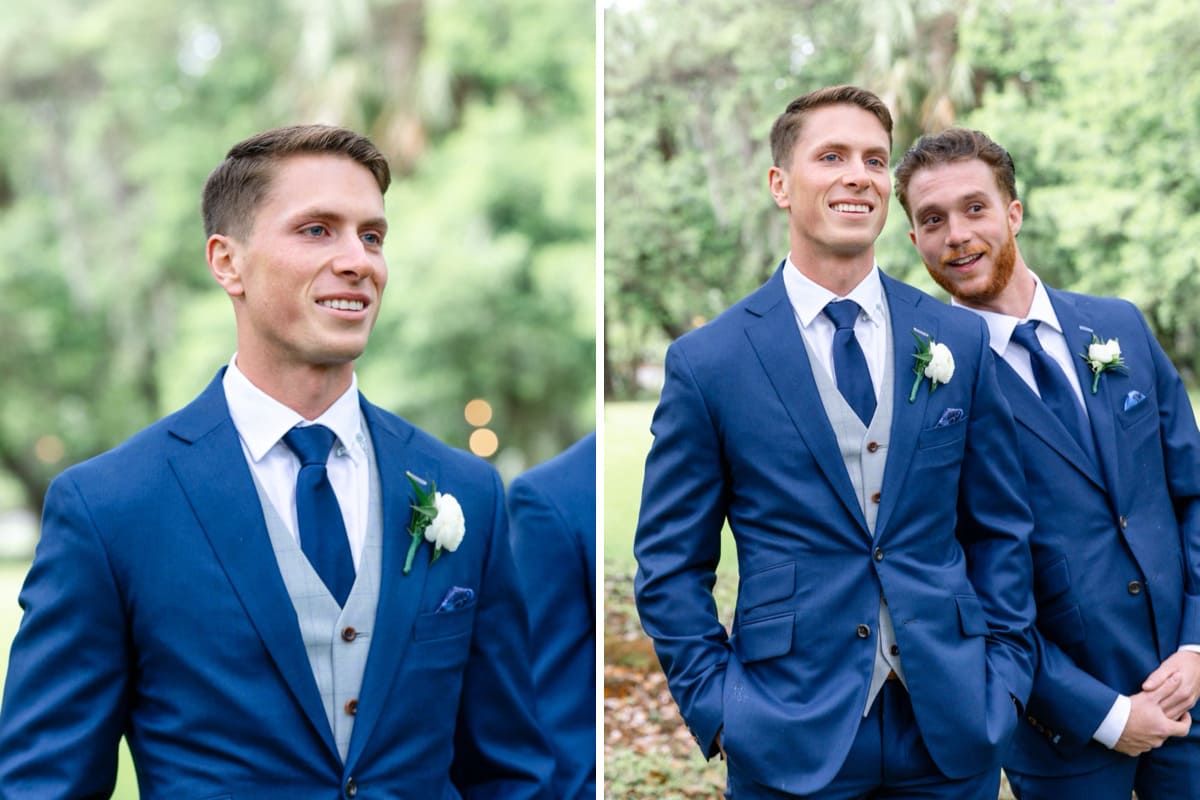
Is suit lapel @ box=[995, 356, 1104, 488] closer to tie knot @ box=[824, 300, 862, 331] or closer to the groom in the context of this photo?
tie knot @ box=[824, 300, 862, 331]

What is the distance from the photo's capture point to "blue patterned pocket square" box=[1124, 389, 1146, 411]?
137 inches

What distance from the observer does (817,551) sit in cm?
302

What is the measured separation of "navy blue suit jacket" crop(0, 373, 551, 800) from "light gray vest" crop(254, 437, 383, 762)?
0.02 metres

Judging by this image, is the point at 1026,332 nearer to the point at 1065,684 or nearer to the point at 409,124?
the point at 1065,684

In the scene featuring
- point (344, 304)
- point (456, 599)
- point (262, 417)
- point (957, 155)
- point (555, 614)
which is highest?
point (957, 155)

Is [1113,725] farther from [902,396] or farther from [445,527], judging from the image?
[445,527]

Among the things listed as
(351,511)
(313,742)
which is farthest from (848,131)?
(313,742)

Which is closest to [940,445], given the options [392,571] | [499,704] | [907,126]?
[499,704]

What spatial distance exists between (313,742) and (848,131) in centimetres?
184

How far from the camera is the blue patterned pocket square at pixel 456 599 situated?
2696mm

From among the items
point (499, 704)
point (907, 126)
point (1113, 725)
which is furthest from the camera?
point (907, 126)

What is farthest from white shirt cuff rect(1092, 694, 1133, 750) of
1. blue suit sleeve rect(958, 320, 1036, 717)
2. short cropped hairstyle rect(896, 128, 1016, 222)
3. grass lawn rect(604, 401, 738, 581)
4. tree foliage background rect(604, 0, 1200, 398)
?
tree foliage background rect(604, 0, 1200, 398)

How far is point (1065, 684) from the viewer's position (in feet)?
10.7

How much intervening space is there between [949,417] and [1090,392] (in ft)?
1.99
